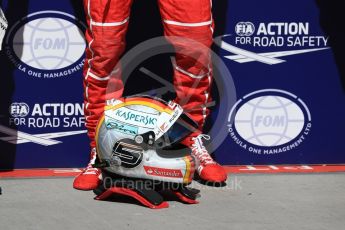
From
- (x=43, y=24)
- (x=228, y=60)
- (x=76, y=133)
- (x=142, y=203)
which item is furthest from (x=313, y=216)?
(x=43, y=24)

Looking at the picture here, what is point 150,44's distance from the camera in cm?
444

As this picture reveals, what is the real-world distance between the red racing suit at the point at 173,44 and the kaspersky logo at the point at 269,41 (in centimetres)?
35

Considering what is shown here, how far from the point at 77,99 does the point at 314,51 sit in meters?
1.27

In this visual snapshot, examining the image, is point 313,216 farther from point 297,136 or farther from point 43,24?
point 43,24

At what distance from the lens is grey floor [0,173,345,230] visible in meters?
3.56

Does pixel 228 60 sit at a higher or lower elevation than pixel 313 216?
higher

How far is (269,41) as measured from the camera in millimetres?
4520

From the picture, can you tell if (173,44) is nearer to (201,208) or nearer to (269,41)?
(269,41)

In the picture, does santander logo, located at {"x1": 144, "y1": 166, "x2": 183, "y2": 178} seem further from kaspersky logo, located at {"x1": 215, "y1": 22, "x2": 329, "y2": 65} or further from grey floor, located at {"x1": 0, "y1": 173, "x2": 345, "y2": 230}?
kaspersky logo, located at {"x1": 215, "y1": 22, "x2": 329, "y2": 65}

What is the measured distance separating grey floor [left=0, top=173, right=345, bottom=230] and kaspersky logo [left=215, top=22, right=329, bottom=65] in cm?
66

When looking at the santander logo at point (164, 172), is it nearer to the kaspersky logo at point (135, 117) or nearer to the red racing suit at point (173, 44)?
the kaspersky logo at point (135, 117)

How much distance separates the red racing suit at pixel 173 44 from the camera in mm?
4004

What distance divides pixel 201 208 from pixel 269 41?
1140 mm

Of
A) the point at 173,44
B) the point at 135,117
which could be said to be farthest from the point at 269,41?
the point at 135,117
